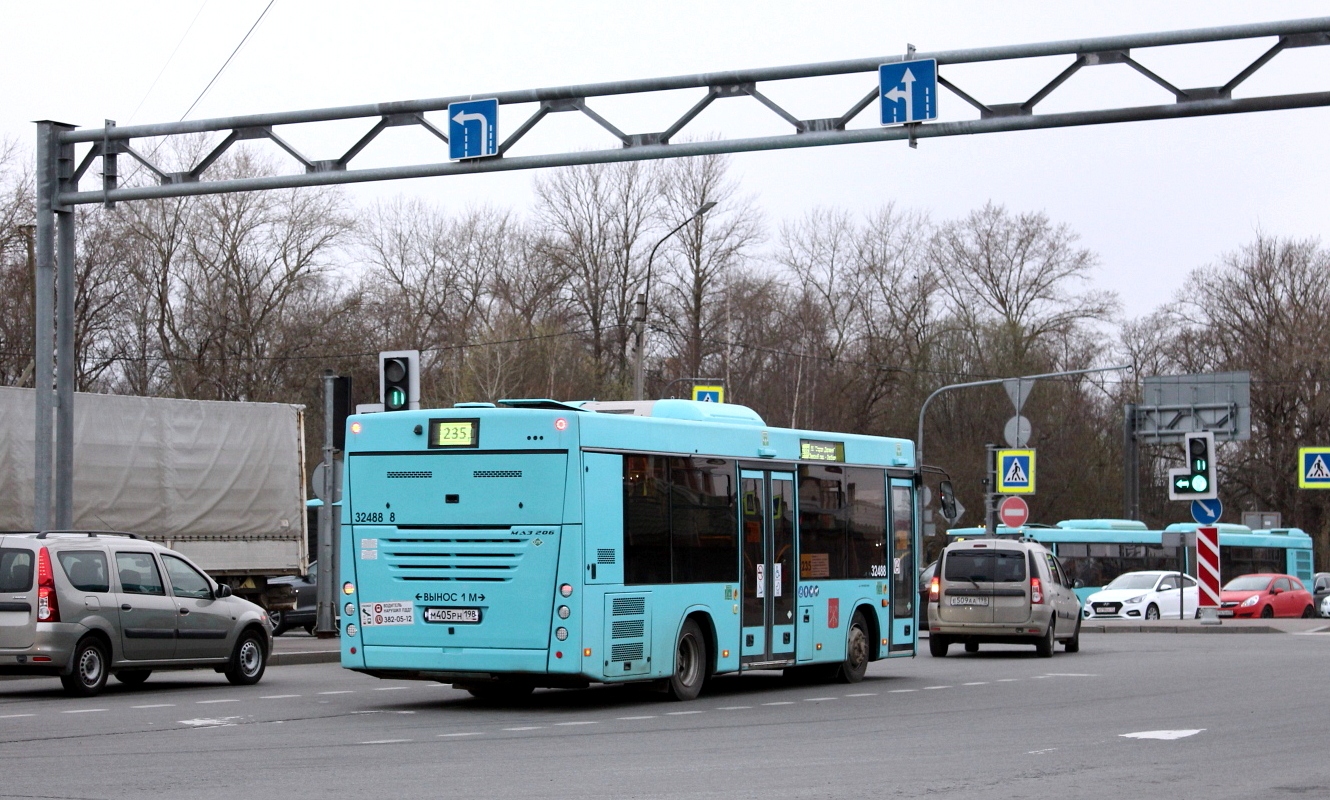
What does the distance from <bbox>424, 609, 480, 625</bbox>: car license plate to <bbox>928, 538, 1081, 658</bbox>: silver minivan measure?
12.4 meters

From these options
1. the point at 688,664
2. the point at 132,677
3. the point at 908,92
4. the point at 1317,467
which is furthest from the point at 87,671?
the point at 1317,467

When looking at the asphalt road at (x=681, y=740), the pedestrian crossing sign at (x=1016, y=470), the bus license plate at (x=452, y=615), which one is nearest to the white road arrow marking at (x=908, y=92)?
the asphalt road at (x=681, y=740)

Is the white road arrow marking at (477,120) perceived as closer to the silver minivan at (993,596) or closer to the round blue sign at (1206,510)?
the silver minivan at (993,596)

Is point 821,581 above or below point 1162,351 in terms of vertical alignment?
below

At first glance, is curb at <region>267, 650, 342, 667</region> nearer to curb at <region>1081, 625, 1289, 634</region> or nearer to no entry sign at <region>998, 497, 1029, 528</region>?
no entry sign at <region>998, 497, 1029, 528</region>

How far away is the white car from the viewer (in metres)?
45.2

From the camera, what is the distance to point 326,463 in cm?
2370

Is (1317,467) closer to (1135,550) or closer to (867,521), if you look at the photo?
(1135,550)

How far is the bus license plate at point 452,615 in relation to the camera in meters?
15.7

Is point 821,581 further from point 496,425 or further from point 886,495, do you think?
point 496,425

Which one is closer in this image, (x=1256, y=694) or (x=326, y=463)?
(x=1256, y=694)

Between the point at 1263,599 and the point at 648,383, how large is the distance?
84.3ft

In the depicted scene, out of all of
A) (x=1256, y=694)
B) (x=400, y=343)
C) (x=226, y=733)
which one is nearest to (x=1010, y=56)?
(x=1256, y=694)

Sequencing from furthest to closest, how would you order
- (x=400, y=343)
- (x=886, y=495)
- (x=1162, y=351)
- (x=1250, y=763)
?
(x=1162, y=351), (x=400, y=343), (x=886, y=495), (x=1250, y=763)
